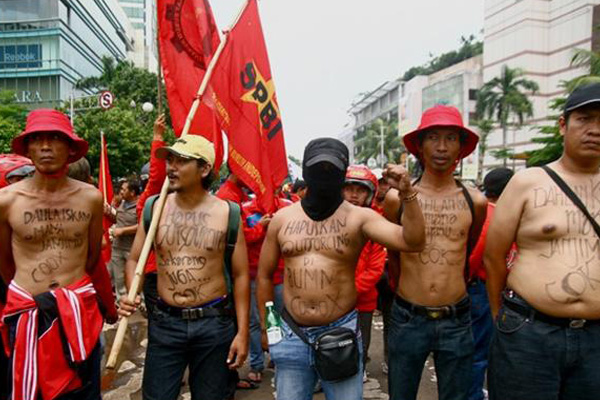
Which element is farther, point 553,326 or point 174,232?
point 174,232

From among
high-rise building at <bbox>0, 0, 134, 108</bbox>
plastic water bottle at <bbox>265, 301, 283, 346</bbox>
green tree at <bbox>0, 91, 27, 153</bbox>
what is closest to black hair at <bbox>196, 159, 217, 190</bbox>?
plastic water bottle at <bbox>265, 301, 283, 346</bbox>

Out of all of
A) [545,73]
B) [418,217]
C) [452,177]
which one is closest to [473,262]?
[452,177]

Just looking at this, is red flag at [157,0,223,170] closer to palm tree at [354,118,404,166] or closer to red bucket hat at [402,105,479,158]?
red bucket hat at [402,105,479,158]

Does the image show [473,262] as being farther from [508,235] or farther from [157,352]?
[157,352]

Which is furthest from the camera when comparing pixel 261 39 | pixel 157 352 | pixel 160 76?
pixel 261 39

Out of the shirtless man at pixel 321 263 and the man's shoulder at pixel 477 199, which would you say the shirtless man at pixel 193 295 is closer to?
the shirtless man at pixel 321 263

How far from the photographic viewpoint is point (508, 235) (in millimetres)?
2752

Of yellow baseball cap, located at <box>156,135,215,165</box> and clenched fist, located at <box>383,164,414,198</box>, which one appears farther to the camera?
yellow baseball cap, located at <box>156,135,215,165</box>

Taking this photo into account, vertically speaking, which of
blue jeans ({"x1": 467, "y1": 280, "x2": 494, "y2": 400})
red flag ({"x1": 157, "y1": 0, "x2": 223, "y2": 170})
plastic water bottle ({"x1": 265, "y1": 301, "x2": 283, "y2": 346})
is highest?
red flag ({"x1": 157, "y1": 0, "x2": 223, "y2": 170})

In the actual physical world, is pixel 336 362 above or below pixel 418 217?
below

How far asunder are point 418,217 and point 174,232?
4.99 feet

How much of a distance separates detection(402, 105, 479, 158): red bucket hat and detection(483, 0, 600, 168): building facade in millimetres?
53877

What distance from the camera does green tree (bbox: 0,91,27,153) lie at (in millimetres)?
19667

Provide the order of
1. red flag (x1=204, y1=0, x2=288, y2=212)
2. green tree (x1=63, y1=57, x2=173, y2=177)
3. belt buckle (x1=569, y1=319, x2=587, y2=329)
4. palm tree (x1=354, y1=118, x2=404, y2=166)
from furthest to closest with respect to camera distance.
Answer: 1. palm tree (x1=354, y1=118, x2=404, y2=166)
2. green tree (x1=63, y1=57, x2=173, y2=177)
3. red flag (x1=204, y1=0, x2=288, y2=212)
4. belt buckle (x1=569, y1=319, x2=587, y2=329)
